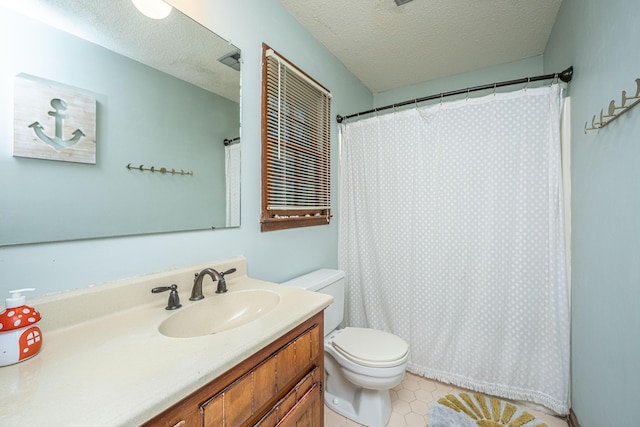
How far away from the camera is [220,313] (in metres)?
1.05

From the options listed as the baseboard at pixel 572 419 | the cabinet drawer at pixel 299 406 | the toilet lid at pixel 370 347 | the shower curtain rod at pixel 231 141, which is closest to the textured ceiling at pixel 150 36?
the shower curtain rod at pixel 231 141

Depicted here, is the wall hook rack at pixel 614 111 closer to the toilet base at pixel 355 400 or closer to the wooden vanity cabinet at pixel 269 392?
the wooden vanity cabinet at pixel 269 392

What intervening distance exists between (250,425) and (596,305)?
144 centimetres

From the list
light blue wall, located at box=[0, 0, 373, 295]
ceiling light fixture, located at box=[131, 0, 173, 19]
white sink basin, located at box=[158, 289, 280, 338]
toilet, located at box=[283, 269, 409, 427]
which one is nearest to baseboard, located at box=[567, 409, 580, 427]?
toilet, located at box=[283, 269, 409, 427]

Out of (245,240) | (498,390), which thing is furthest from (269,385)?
(498,390)

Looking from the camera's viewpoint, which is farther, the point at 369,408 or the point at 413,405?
the point at 413,405

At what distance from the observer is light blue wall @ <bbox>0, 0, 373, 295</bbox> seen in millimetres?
771

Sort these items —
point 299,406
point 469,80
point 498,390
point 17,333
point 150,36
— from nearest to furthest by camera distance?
1. point 17,333
2. point 299,406
3. point 150,36
4. point 498,390
5. point 469,80

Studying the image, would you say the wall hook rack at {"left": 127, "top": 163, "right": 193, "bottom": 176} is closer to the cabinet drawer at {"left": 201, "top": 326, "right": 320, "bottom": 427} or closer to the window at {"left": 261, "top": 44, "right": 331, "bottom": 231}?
the window at {"left": 261, "top": 44, "right": 331, "bottom": 231}

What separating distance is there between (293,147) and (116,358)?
1.31 metres

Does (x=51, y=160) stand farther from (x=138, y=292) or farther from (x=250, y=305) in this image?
(x=250, y=305)

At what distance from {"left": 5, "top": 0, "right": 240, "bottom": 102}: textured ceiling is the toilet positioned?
44.9 inches

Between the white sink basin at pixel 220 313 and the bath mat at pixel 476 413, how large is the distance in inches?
47.1

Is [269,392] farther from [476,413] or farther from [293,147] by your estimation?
[476,413]
